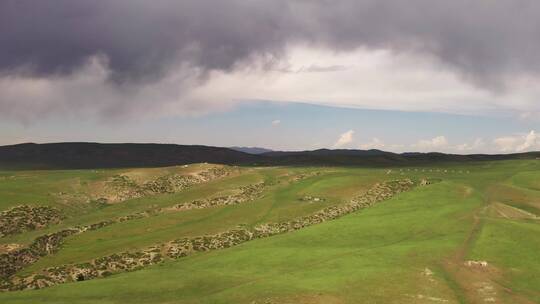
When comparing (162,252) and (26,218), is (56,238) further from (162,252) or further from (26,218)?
(162,252)

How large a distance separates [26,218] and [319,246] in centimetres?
5454

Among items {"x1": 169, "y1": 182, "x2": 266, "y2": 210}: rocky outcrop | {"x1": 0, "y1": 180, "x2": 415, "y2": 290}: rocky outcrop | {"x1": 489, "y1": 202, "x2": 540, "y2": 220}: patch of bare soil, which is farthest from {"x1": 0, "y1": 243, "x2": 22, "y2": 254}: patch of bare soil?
{"x1": 489, "y1": 202, "x2": 540, "y2": 220}: patch of bare soil

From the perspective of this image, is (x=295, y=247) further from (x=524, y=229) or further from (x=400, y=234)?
(x=524, y=229)

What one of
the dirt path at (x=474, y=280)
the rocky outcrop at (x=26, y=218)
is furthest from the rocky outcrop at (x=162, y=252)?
the dirt path at (x=474, y=280)

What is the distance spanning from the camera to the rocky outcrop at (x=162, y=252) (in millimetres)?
58656

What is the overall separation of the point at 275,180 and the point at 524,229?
7344cm

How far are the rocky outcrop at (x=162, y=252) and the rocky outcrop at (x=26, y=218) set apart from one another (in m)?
25.4

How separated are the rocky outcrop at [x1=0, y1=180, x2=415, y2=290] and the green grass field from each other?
2.61m

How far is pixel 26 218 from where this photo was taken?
88312mm

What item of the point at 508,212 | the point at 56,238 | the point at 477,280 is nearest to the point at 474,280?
the point at 477,280

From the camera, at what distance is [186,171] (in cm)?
14850

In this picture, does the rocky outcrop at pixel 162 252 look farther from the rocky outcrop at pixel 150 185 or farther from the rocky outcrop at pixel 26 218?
the rocky outcrop at pixel 150 185

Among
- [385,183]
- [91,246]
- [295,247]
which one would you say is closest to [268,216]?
[295,247]

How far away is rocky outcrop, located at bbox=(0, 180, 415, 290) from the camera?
192 ft
